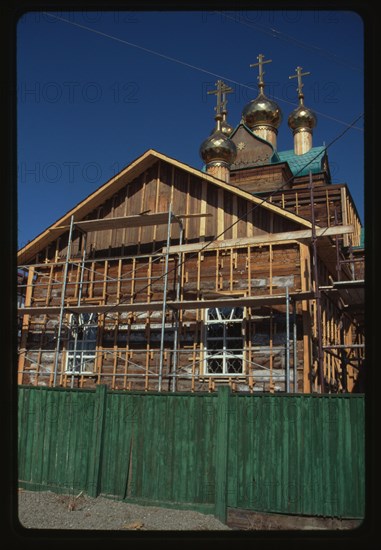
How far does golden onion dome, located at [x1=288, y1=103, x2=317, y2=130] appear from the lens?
34156 mm

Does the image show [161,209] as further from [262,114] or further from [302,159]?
[302,159]

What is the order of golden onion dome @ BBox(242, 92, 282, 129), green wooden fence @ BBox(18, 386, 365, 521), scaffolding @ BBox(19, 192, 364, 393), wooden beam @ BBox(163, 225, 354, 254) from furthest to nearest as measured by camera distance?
golden onion dome @ BBox(242, 92, 282, 129) → wooden beam @ BBox(163, 225, 354, 254) → scaffolding @ BBox(19, 192, 364, 393) → green wooden fence @ BBox(18, 386, 365, 521)

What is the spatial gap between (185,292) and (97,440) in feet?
20.7

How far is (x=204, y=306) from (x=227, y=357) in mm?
1548

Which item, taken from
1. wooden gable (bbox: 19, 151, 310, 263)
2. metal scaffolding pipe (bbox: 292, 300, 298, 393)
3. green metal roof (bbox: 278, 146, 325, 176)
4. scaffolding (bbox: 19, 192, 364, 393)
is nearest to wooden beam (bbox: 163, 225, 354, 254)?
scaffolding (bbox: 19, 192, 364, 393)

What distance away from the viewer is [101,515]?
8.48 meters

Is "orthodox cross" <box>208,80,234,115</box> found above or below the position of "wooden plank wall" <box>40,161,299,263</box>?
above

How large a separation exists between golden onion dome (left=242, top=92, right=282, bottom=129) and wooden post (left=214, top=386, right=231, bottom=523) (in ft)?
81.9

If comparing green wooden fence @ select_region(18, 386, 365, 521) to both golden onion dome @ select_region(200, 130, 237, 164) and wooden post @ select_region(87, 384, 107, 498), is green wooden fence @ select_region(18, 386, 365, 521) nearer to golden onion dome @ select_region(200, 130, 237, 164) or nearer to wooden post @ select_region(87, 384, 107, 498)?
wooden post @ select_region(87, 384, 107, 498)

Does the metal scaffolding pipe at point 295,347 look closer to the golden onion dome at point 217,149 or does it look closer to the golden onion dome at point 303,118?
the golden onion dome at point 217,149
